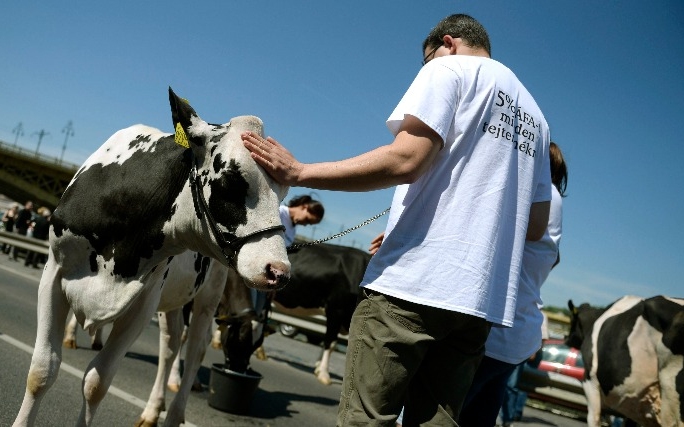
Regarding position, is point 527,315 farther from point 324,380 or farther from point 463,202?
point 324,380

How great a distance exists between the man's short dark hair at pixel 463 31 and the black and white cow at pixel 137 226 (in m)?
0.94

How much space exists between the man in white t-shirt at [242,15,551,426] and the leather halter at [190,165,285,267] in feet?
1.33

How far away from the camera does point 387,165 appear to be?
212 cm

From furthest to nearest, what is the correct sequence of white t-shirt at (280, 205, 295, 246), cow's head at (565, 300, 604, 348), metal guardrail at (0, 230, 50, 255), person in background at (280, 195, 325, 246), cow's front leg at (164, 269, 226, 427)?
metal guardrail at (0, 230, 50, 255), person in background at (280, 195, 325, 246), cow's head at (565, 300, 604, 348), white t-shirt at (280, 205, 295, 246), cow's front leg at (164, 269, 226, 427)

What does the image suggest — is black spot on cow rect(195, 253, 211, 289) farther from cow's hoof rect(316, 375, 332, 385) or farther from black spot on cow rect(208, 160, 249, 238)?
cow's hoof rect(316, 375, 332, 385)

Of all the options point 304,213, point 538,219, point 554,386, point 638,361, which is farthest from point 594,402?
point 538,219

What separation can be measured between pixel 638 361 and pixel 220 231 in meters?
5.28

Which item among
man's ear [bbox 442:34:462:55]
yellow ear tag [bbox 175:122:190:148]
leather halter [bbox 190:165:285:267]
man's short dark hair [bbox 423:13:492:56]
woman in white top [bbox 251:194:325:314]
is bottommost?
leather halter [bbox 190:165:285:267]

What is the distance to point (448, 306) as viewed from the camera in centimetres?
213

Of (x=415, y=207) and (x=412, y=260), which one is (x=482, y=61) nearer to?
(x=415, y=207)

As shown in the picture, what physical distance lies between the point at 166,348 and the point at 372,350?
3.81 metres

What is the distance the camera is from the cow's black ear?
10.1 feet

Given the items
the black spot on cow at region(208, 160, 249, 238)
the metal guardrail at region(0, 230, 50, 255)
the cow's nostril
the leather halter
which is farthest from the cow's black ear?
the metal guardrail at region(0, 230, 50, 255)

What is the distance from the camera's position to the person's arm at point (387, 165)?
2.13 metres
